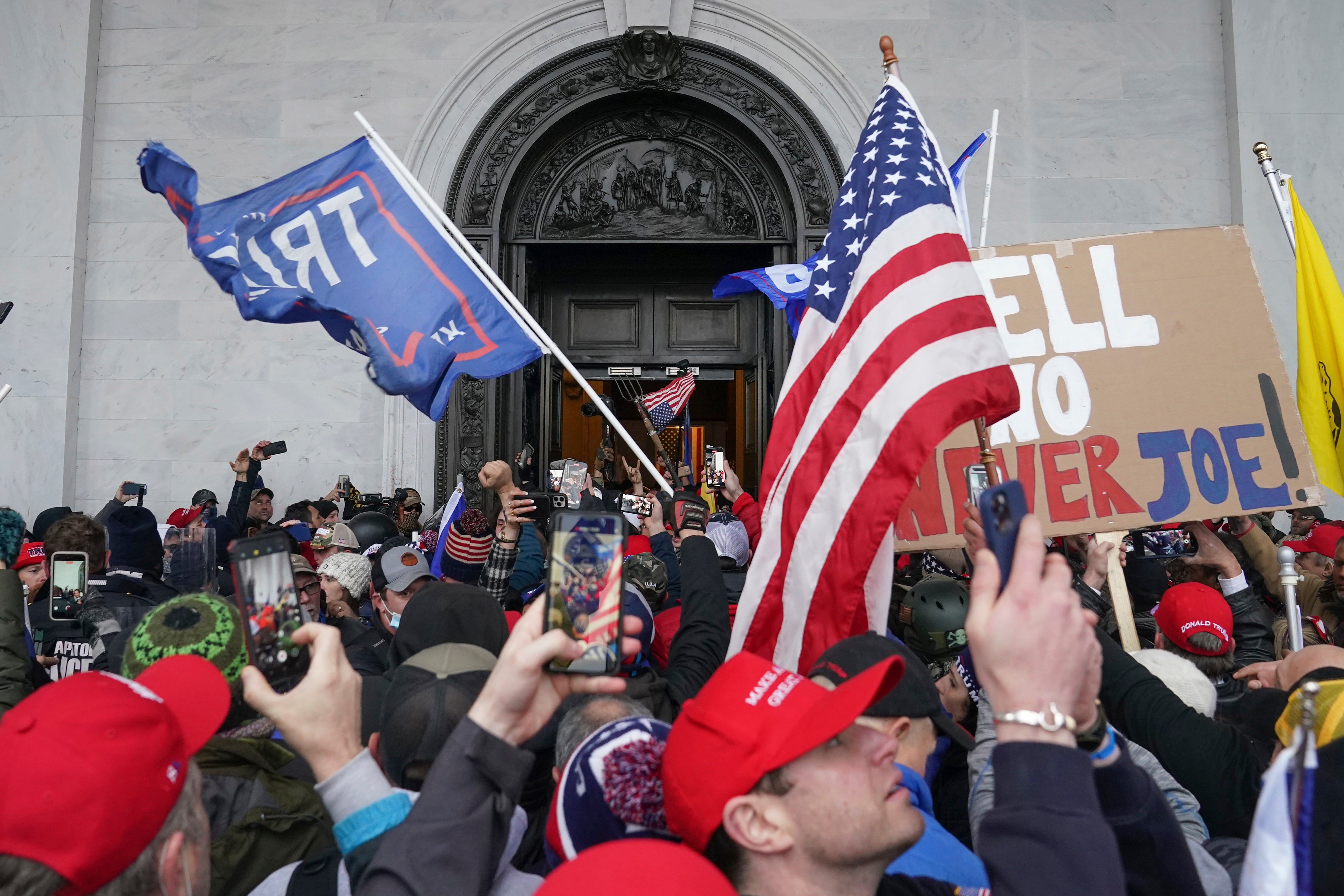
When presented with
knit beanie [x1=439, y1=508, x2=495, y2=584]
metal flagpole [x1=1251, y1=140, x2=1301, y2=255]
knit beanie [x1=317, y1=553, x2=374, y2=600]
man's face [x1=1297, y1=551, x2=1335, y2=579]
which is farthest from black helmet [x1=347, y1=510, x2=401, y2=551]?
metal flagpole [x1=1251, y1=140, x2=1301, y2=255]

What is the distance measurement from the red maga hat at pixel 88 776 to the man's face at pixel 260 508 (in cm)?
796

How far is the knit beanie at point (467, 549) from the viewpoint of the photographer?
483cm

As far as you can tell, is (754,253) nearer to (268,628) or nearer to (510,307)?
(510,307)

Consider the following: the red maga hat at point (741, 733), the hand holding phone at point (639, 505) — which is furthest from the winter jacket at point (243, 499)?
the red maga hat at point (741, 733)

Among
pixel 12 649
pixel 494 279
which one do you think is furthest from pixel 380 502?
pixel 12 649

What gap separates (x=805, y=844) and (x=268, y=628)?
3.26 feet

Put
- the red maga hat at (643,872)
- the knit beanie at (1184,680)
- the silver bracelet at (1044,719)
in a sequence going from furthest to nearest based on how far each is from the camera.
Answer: the knit beanie at (1184,680), the silver bracelet at (1044,719), the red maga hat at (643,872)

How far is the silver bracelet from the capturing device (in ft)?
4.38

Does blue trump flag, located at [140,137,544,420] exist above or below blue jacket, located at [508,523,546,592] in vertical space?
above

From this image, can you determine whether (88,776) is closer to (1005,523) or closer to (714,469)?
(1005,523)

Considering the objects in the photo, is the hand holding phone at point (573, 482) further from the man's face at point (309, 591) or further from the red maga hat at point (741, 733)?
the red maga hat at point (741, 733)

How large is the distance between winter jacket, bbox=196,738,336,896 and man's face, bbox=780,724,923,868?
→ 118 cm

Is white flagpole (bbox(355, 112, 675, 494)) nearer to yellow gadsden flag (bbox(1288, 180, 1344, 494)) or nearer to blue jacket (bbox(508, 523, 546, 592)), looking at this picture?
blue jacket (bbox(508, 523, 546, 592))

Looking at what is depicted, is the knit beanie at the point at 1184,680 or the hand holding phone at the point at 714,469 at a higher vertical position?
the hand holding phone at the point at 714,469
